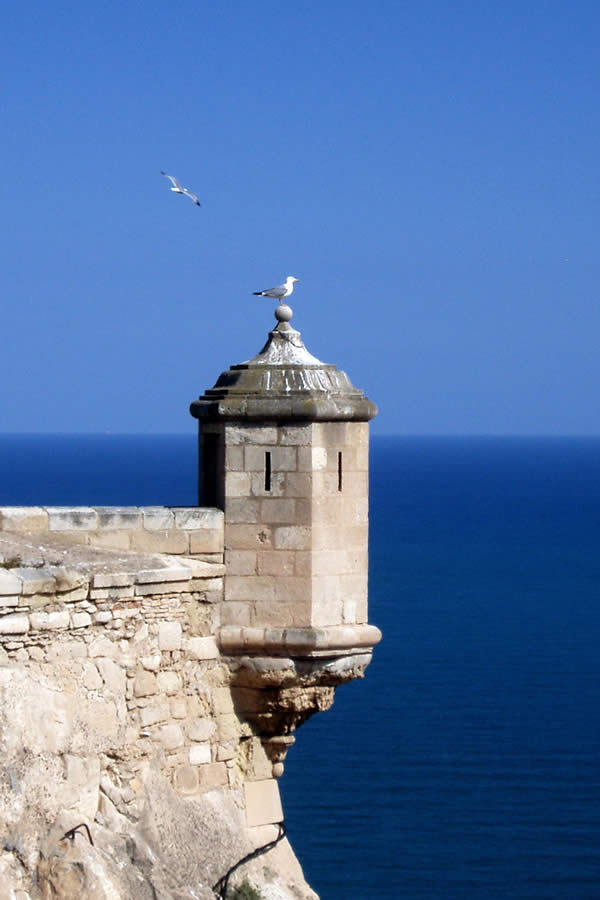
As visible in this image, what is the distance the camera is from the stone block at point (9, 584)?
11672 millimetres

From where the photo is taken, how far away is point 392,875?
25938mm

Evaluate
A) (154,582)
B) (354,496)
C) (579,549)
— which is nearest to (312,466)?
(354,496)

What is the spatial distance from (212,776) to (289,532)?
1.90 metres

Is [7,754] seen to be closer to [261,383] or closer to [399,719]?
[261,383]

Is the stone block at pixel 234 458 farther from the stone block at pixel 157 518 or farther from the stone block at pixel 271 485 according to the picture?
the stone block at pixel 157 518

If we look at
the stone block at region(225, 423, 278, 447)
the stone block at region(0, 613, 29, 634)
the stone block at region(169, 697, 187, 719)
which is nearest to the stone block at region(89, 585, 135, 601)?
the stone block at region(0, 613, 29, 634)

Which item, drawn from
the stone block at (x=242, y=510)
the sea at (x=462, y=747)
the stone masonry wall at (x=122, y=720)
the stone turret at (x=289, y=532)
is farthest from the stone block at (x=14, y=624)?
the sea at (x=462, y=747)

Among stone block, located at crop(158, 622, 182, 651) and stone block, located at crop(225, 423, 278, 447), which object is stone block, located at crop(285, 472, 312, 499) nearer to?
stone block, located at crop(225, 423, 278, 447)

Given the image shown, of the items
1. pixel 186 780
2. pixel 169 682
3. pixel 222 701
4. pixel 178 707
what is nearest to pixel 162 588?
pixel 169 682

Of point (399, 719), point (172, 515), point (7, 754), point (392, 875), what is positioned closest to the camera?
point (7, 754)

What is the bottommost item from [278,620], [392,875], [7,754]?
[392,875]

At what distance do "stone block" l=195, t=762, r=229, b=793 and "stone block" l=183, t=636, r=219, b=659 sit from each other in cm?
82

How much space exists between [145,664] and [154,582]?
0.58m

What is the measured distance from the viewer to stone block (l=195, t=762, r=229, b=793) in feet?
44.2
